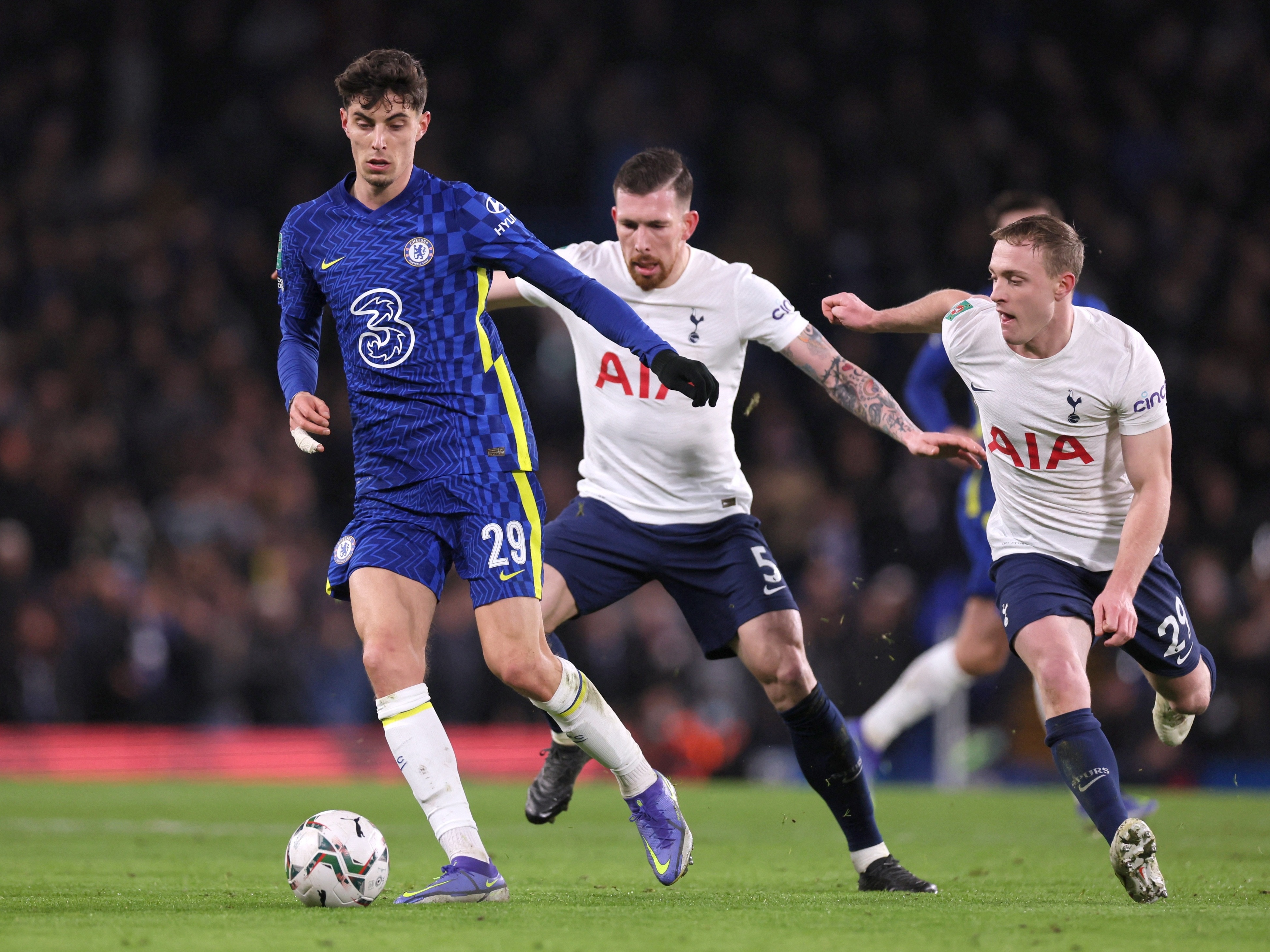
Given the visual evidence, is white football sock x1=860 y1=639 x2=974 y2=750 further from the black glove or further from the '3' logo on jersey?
the '3' logo on jersey

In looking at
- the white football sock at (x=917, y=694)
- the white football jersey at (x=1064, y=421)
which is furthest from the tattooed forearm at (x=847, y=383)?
the white football sock at (x=917, y=694)

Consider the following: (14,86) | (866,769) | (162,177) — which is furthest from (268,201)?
(866,769)

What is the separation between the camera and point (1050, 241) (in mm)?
5551

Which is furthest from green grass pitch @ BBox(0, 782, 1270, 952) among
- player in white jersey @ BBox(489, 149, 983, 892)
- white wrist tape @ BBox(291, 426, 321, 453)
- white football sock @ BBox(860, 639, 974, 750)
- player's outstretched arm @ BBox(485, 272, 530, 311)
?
player's outstretched arm @ BBox(485, 272, 530, 311)

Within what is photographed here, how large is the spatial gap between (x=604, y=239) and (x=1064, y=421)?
1231 centimetres

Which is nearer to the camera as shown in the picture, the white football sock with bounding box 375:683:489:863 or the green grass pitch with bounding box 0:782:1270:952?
the green grass pitch with bounding box 0:782:1270:952

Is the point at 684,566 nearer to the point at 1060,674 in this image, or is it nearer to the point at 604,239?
the point at 1060,674

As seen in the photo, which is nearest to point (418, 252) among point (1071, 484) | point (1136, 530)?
point (1071, 484)

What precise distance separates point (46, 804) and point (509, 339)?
286 inches

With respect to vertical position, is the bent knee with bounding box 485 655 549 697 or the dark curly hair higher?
the dark curly hair

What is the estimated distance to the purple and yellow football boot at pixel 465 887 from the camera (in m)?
5.05

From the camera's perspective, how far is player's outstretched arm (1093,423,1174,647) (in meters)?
5.25

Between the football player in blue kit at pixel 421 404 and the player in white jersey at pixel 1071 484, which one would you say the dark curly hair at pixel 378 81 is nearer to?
the football player in blue kit at pixel 421 404

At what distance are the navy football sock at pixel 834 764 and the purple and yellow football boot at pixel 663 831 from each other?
541 mm
